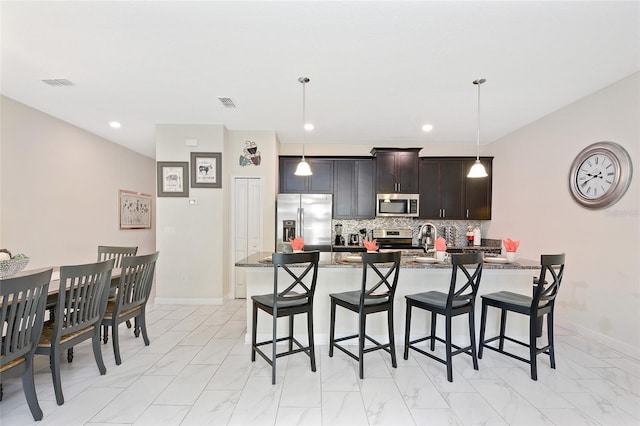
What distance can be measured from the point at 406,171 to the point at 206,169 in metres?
3.43

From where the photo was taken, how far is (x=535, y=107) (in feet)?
12.0

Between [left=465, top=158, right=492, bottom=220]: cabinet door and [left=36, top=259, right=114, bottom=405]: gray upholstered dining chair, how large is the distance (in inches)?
213

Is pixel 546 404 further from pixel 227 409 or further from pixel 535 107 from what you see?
pixel 535 107

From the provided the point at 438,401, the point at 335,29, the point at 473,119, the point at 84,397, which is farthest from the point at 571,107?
the point at 84,397

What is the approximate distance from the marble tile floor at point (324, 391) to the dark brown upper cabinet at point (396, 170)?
3051mm

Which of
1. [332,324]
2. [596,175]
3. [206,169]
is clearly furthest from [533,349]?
[206,169]

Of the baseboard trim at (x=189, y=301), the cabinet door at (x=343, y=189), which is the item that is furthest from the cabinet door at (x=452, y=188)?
the baseboard trim at (x=189, y=301)

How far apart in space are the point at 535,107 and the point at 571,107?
372 mm

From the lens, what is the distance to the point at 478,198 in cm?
531

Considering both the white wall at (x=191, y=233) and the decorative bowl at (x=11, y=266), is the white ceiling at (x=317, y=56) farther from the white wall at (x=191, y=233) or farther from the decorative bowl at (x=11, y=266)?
the decorative bowl at (x=11, y=266)

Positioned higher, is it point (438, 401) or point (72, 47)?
point (72, 47)

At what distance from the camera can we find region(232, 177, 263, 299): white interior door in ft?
15.6

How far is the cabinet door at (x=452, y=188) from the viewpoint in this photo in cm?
530

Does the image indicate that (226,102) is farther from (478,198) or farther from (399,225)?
(478,198)
